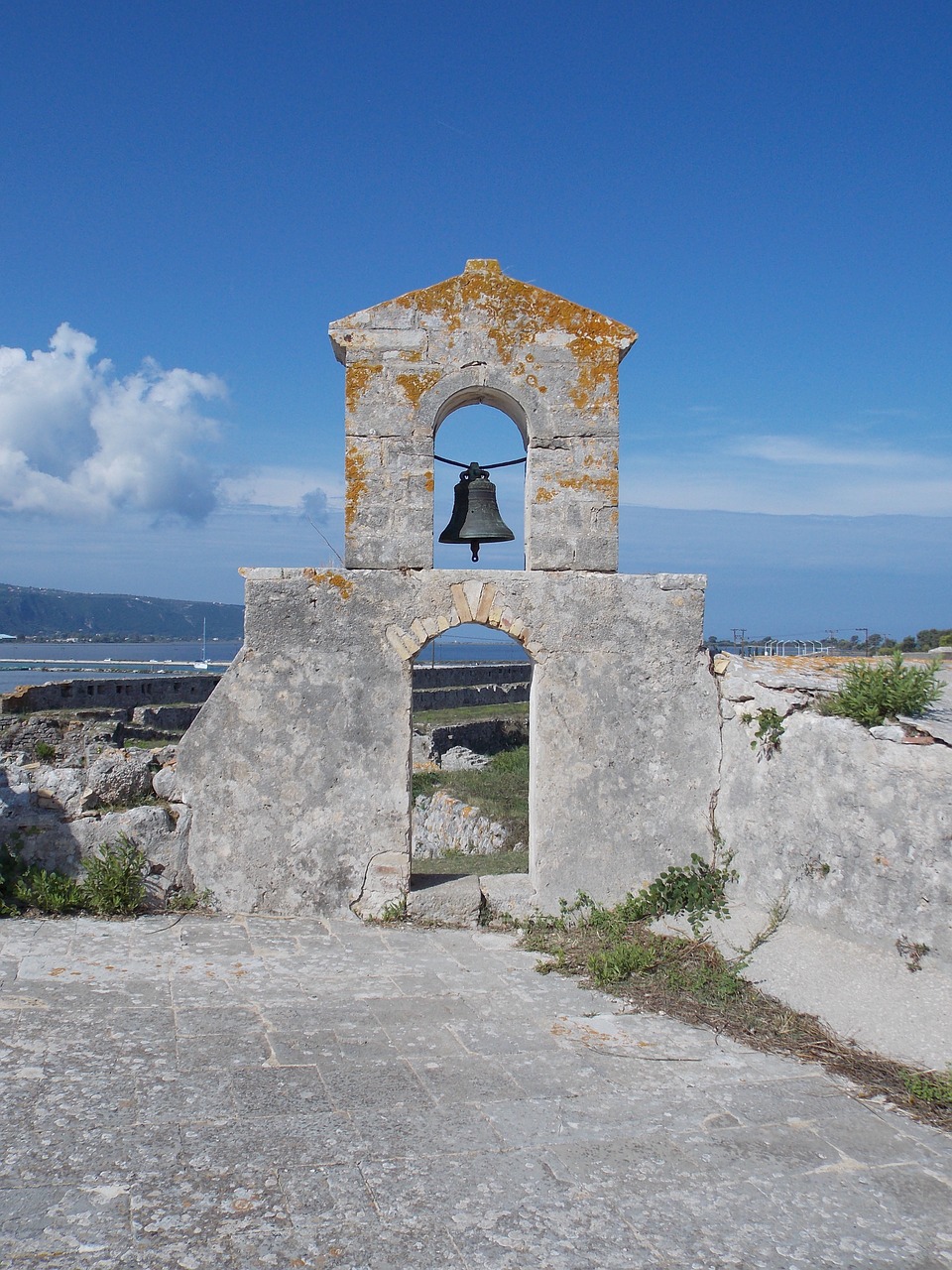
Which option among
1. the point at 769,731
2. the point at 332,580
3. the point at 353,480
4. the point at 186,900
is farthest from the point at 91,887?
the point at 769,731

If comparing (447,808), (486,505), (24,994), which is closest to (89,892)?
(24,994)

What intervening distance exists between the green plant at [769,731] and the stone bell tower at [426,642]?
0.48 m

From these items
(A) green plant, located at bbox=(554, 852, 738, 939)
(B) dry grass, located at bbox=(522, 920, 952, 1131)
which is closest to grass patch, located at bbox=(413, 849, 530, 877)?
(A) green plant, located at bbox=(554, 852, 738, 939)

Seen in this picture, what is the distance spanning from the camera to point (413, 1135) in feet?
12.8

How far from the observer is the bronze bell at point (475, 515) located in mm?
7371

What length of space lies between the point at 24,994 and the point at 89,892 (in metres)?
1.56

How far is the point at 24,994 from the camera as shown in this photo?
518cm

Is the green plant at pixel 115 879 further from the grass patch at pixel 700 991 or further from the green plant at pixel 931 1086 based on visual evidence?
the green plant at pixel 931 1086

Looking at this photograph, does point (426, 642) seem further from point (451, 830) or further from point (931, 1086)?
point (451, 830)

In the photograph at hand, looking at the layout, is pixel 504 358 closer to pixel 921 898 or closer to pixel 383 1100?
pixel 921 898

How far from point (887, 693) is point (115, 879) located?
5.23 meters

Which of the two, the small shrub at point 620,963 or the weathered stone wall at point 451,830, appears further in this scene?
the weathered stone wall at point 451,830

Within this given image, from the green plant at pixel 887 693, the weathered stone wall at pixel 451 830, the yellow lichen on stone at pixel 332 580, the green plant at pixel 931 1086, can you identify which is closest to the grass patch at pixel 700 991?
the green plant at pixel 931 1086

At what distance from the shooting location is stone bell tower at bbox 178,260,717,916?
6871mm
